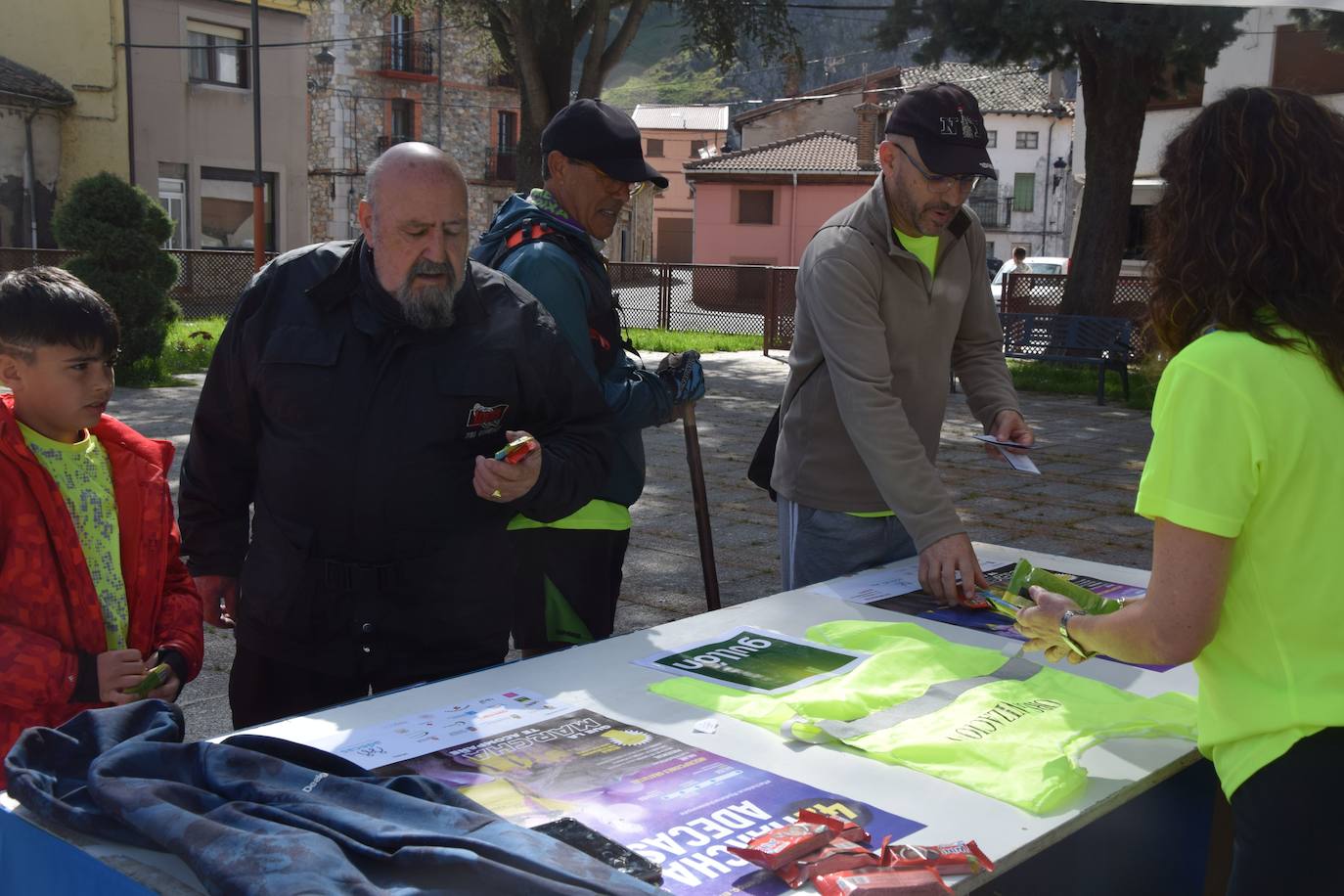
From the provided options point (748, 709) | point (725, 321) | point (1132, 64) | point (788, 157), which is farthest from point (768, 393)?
point (788, 157)

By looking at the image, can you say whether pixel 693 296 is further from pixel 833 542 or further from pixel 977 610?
pixel 977 610

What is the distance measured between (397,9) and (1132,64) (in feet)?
32.5

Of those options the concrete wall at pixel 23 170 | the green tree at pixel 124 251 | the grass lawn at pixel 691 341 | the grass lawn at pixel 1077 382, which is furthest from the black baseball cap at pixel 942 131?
the concrete wall at pixel 23 170

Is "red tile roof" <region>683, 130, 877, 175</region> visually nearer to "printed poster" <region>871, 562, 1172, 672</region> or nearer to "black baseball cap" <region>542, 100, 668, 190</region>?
"black baseball cap" <region>542, 100, 668, 190</region>

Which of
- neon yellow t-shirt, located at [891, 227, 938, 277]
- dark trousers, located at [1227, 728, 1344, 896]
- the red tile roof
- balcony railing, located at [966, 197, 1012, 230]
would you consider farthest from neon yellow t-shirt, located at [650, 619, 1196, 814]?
balcony railing, located at [966, 197, 1012, 230]

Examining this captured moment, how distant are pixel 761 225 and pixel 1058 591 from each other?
44628 mm

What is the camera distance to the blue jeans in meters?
3.15

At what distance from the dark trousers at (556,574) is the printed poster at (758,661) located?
0.66 meters

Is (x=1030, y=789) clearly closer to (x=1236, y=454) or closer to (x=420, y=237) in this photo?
(x=1236, y=454)

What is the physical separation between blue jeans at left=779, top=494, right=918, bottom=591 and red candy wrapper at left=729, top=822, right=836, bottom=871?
5.08ft

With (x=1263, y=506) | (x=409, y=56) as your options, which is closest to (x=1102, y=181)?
(x=1263, y=506)

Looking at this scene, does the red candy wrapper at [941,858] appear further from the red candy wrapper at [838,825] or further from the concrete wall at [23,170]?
the concrete wall at [23,170]

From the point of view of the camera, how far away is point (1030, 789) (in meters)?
1.83

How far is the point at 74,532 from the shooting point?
241 centimetres
